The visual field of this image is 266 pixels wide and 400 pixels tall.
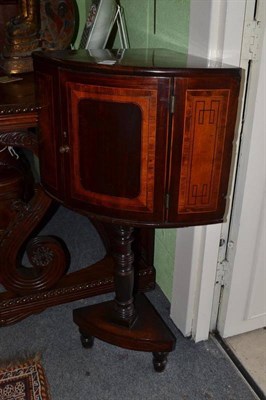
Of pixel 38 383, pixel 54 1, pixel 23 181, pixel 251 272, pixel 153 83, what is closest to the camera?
pixel 153 83

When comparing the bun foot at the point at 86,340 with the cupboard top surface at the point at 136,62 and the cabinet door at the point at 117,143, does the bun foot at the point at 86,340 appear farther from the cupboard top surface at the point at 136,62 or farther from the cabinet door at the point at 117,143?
the cupboard top surface at the point at 136,62

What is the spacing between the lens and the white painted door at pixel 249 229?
4.02 ft

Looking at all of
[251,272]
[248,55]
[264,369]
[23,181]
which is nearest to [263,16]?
[248,55]

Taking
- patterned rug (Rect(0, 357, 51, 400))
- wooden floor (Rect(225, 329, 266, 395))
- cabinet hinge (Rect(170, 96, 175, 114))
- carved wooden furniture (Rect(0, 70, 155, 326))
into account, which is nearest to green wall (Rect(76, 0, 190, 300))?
carved wooden furniture (Rect(0, 70, 155, 326))

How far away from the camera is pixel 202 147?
1.01 metres

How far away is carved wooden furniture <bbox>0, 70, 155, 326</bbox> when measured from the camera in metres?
1.36

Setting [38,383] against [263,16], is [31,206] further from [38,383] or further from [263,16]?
[263,16]

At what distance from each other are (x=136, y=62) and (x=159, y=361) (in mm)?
932

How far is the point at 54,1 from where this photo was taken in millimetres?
1827

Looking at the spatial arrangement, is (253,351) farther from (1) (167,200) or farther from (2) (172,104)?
(2) (172,104)

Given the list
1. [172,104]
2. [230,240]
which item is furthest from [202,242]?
[172,104]

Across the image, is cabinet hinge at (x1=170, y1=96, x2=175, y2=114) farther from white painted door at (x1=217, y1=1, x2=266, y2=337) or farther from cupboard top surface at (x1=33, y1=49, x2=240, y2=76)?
white painted door at (x1=217, y1=1, x2=266, y2=337)

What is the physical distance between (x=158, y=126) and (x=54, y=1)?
115 centimetres

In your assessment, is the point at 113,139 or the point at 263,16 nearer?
the point at 113,139
